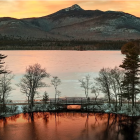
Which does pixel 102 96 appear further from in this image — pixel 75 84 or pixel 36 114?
pixel 36 114

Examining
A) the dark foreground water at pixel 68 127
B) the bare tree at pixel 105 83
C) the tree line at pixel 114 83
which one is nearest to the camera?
the dark foreground water at pixel 68 127

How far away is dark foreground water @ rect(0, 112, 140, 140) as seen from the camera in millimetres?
20688

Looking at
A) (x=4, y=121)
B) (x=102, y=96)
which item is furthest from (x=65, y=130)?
(x=102, y=96)

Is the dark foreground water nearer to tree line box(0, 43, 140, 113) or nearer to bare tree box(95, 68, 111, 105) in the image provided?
tree line box(0, 43, 140, 113)

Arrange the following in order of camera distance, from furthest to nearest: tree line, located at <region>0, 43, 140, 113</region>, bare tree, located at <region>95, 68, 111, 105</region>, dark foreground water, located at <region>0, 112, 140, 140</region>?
bare tree, located at <region>95, 68, 111, 105</region> → tree line, located at <region>0, 43, 140, 113</region> → dark foreground water, located at <region>0, 112, 140, 140</region>

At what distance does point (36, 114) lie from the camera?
2709 cm

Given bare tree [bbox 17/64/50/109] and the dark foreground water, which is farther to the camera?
bare tree [bbox 17/64/50/109]

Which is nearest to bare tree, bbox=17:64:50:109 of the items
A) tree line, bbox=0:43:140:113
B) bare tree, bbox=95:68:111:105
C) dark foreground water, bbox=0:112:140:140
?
tree line, bbox=0:43:140:113

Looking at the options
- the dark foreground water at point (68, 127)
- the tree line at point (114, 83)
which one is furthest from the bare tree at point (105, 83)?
the dark foreground water at point (68, 127)

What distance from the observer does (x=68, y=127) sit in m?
23.0

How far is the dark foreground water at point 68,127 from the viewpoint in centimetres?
2069

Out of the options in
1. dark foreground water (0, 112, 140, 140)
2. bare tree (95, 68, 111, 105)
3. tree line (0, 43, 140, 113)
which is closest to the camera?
dark foreground water (0, 112, 140, 140)

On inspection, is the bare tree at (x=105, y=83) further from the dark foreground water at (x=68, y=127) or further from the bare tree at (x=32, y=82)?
the bare tree at (x=32, y=82)

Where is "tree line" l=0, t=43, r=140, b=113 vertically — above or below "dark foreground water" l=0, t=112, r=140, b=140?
above
